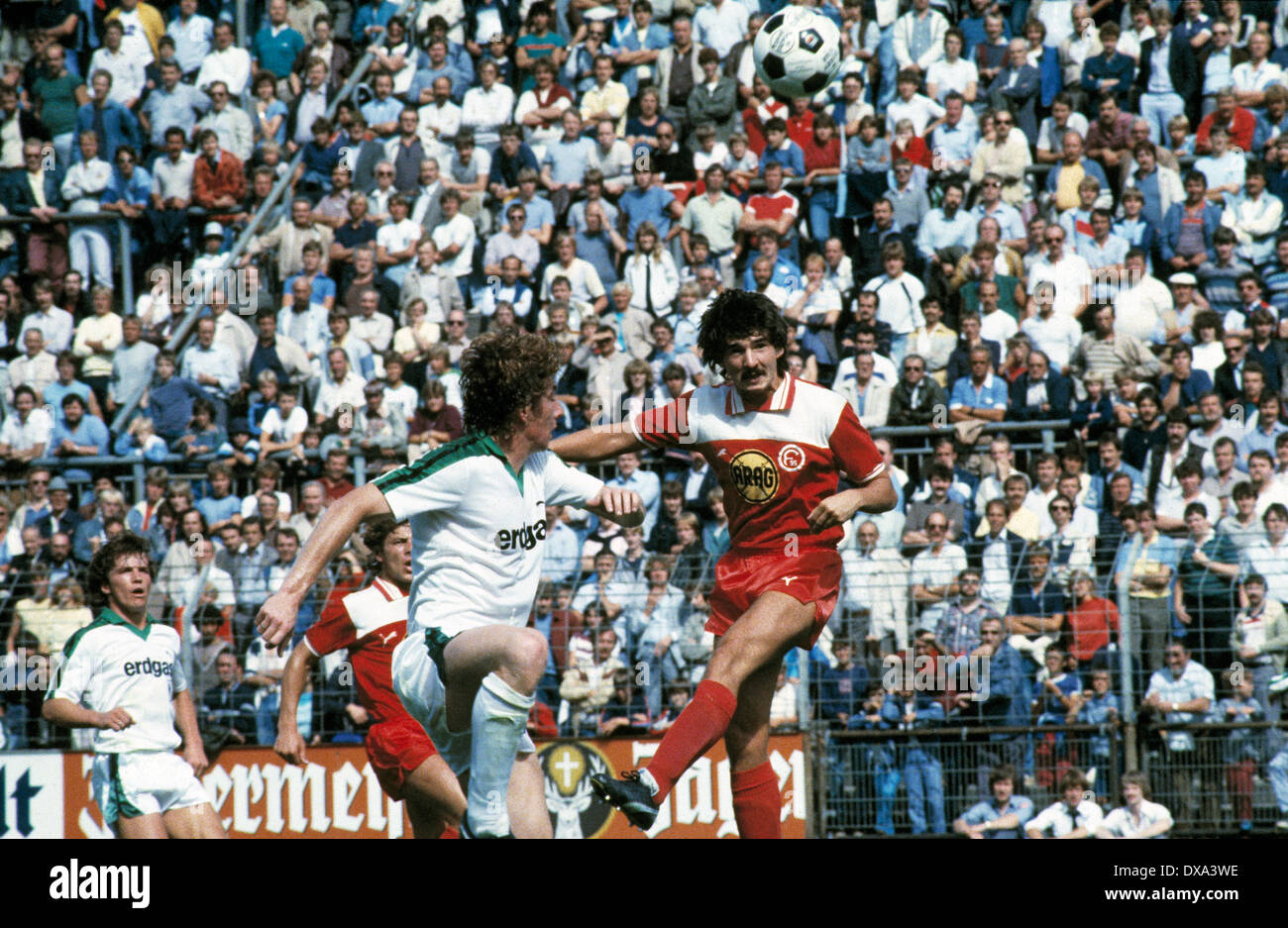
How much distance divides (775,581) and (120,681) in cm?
331

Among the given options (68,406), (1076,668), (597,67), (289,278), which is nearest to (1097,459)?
(1076,668)

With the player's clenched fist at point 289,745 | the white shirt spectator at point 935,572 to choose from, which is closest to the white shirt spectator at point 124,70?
the white shirt spectator at point 935,572

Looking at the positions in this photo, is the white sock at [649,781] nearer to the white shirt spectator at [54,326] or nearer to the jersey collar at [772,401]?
the jersey collar at [772,401]

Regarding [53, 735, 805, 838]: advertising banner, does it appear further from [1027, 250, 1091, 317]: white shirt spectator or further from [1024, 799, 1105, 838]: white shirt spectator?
[1027, 250, 1091, 317]: white shirt spectator

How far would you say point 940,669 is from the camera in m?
11.1

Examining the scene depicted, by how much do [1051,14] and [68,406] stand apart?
33.4ft

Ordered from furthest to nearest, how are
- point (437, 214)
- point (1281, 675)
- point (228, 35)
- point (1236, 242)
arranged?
point (228, 35) → point (437, 214) → point (1236, 242) → point (1281, 675)

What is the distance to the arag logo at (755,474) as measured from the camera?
280 inches

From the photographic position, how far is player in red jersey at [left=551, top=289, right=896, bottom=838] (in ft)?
23.1

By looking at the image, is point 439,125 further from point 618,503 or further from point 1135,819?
point 618,503

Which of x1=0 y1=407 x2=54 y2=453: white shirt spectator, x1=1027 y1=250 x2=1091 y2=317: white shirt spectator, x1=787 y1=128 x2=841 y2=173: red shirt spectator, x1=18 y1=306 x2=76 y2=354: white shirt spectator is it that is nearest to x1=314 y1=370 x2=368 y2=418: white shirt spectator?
x1=0 y1=407 x2=54 y2=453: white shirt spectator

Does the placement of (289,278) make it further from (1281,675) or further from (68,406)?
(1281,675)

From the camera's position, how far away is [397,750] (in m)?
8.11

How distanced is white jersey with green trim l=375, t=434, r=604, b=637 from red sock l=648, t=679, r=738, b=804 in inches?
31.9
